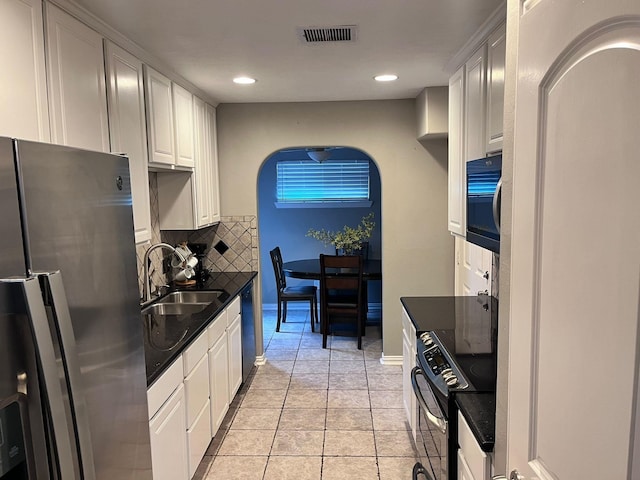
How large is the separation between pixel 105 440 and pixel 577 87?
1.36m

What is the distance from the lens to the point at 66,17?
5.98 feet

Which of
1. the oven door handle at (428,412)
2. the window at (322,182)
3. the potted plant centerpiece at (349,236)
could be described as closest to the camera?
the oven door handle at (428,412)

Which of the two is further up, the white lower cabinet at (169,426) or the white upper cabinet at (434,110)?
the white upper cabinet at (434,110)

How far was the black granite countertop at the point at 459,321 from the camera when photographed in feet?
4.83

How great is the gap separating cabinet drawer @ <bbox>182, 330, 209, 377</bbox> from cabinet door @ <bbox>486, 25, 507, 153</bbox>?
71.1 inches

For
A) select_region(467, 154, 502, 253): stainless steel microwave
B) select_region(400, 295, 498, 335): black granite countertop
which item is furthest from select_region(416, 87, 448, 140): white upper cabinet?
select_region(467, 154, 502, 253): stainless steel microwave

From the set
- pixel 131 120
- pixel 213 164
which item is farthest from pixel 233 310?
pixel 131 120

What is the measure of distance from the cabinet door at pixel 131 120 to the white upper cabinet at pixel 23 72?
52 cm

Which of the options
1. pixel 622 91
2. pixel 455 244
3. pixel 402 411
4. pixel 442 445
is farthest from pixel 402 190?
pixel 622 91

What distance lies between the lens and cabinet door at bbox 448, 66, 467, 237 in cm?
272

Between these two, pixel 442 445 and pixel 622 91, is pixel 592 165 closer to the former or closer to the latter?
pixel 622 91

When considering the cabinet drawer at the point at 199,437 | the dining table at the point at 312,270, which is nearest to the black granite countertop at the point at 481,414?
the cabinet drawer at the point at 199,437

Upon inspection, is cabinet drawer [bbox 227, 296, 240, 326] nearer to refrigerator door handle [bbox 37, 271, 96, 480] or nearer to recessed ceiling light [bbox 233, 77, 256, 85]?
recessed ceiling light [bbox 233, 77, 256, 85]

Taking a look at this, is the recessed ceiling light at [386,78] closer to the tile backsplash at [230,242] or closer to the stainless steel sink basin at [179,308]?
the tile backsplash at [230,242]
